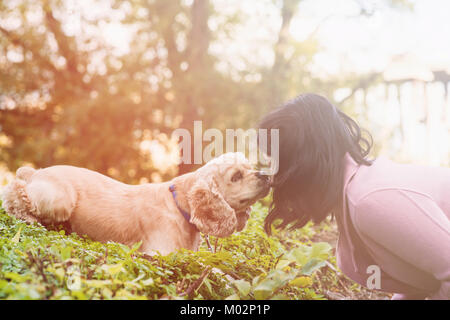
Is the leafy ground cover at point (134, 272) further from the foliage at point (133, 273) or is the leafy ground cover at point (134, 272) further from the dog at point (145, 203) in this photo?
the dog at point (145, 203)

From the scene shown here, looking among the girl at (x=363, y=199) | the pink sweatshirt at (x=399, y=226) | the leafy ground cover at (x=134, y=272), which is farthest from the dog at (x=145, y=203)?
the pink sweatshirt at (x=399, y=226)

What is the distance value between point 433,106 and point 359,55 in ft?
10.0

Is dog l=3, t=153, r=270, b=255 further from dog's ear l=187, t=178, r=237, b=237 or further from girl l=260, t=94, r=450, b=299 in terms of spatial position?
girl l=260, t=94, r=450, b=299

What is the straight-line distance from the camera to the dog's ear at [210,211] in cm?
337

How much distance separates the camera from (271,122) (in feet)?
8.75

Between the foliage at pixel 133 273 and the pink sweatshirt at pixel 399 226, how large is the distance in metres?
0.27

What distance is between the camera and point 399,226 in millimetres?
2174

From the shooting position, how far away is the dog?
340 centimetres

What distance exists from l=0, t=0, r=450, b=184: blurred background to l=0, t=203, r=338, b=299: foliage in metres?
6.03

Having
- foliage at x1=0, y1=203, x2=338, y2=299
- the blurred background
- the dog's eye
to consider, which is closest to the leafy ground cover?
foliage at x1=0, y1=203, x2=338, y2=299

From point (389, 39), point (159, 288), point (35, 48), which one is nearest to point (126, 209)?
point (159, 288)

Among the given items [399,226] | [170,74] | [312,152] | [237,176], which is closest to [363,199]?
[399,226]

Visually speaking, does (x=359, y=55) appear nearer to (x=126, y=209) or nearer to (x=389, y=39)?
(x=389, y=39)
